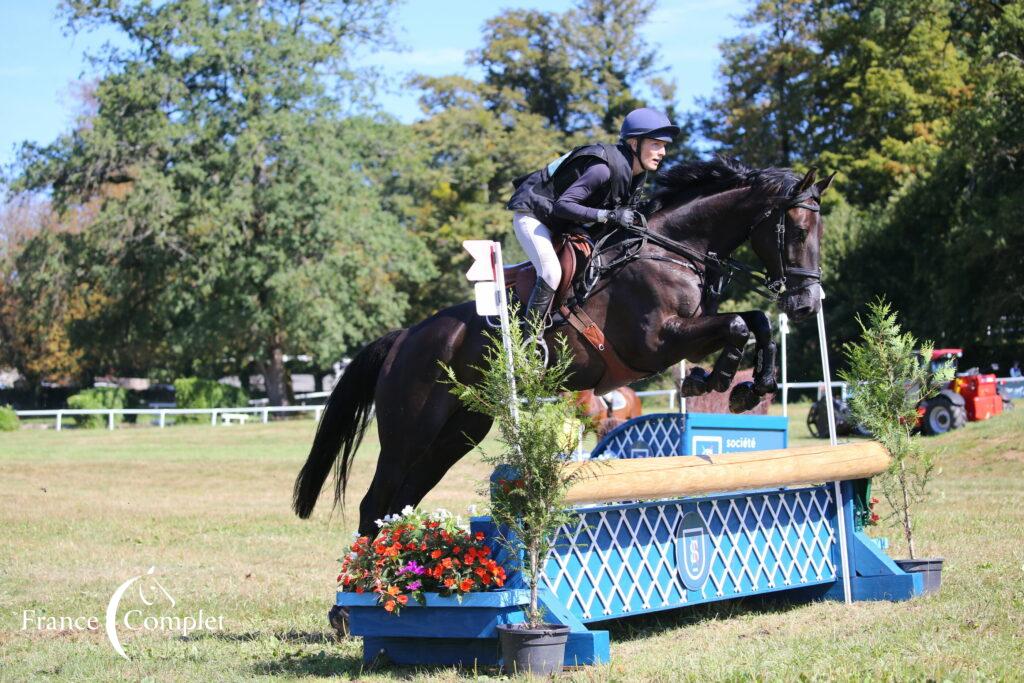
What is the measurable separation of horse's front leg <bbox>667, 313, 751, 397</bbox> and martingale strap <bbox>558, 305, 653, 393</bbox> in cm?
34

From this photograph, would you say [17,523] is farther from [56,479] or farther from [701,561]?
[701,561]

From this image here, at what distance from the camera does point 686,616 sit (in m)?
6.23

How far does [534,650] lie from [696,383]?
202 centimetres

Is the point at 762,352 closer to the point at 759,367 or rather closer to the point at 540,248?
the point at 759,367

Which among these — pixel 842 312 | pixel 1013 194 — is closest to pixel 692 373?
pixel 1013 194

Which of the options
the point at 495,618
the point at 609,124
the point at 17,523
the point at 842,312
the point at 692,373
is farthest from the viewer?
the point at 609,124

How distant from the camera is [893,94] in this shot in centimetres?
3253

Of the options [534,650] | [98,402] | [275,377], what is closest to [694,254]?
[534,650]

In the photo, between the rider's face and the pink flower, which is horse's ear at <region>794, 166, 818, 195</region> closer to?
the rider's face

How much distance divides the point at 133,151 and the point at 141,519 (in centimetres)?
2167

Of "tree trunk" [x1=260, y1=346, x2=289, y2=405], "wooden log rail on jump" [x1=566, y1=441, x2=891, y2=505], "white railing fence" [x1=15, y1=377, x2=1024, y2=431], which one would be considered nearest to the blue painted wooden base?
"wooden log rail on jump" [x1=566, y1=441, x2=891, y2=505]

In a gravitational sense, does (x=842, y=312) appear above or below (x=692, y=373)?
above

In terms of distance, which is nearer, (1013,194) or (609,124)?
(1013,194)

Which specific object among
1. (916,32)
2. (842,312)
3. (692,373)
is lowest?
(692,373)
